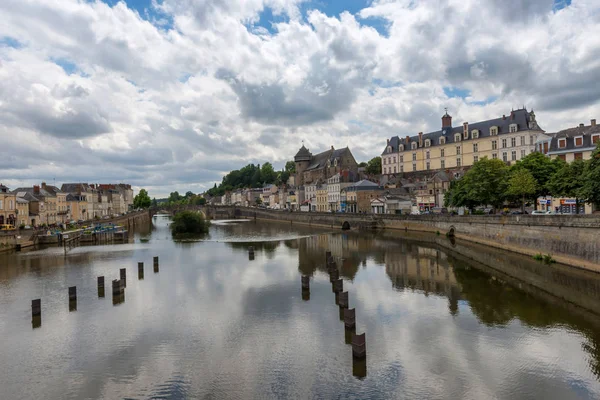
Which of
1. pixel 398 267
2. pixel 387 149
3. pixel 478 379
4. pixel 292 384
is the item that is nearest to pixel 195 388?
pixel 292 384

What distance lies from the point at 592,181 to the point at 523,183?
11.9m

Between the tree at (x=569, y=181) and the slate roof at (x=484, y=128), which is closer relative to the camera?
the tree at (x=569, y=181)

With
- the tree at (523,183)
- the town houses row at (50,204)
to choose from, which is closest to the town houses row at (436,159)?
the tree at (523,183)

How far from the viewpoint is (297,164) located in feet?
406

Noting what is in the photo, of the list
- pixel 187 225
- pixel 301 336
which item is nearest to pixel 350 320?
pixel 301 336

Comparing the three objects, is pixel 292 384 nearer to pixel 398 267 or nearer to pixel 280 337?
pixel 280 337

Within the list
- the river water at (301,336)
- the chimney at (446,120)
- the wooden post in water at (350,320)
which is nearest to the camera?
the river water at (301,336)

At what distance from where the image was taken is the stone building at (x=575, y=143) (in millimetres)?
41781

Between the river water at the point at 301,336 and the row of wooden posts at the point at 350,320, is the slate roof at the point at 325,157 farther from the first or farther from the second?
the row of wooden posts at the point at 350,320

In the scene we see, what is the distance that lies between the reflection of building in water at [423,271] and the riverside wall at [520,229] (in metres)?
5.57

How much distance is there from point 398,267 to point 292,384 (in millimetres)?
20562

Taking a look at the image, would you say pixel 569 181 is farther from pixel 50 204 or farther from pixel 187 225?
pixel 50 204

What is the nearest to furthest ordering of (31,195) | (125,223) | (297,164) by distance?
1. (31,195)
2. (125,223)
3. (297,164)

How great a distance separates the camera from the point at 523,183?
130 ft
